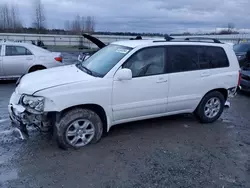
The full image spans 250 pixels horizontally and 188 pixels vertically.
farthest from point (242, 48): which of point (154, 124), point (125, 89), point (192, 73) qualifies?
point (125, 89)

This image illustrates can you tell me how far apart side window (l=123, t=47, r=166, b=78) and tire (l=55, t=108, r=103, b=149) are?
3.44ft

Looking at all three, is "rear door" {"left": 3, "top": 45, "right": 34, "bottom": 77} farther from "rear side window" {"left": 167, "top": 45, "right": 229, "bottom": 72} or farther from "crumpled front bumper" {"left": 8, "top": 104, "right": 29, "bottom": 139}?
"rear side window" {"left": 167, "top": 45, "right": 229, "bottom": 72}

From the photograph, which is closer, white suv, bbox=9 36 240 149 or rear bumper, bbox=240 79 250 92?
white suv, bbox=9 36 240 149

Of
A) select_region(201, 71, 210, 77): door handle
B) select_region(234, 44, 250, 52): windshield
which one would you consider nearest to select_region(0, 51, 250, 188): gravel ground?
select_region(201, 71, 210, 77): door handle

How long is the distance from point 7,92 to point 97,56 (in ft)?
13.0

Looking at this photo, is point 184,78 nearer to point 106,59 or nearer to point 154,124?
point 154,124

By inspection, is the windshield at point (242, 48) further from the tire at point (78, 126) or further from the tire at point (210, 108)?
the tire at point (78, 126)

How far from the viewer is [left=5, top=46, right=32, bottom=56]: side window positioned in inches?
303

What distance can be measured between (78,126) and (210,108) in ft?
9.87

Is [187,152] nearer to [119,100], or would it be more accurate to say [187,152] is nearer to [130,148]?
[130,148]

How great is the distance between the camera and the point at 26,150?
365 centimetres

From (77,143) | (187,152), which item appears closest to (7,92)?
(77,143)

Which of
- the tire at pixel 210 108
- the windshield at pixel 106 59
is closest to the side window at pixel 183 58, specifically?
the tire at pixel 210 108

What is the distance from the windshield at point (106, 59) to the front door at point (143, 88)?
0.23 meters
